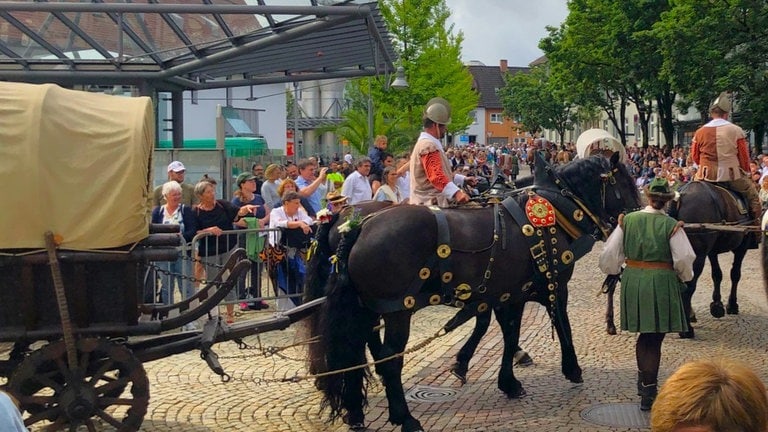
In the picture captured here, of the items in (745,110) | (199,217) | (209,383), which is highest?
(745,110)

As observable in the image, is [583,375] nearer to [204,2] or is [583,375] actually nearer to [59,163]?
[59,163]

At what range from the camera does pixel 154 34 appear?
1555 centimetres

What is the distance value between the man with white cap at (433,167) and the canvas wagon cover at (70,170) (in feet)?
7.68

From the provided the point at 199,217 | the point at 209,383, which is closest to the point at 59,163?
the point at 209,383

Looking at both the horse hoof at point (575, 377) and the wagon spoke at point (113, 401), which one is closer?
the wagon spoke at point (113, 401)

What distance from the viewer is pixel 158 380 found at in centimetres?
834

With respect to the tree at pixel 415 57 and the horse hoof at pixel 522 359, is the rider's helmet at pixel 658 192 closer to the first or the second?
the horse hoof at pixel 522 359

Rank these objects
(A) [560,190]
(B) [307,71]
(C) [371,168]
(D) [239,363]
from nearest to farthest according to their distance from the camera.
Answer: (A) [560,190]
(D) [239,363]
(C) [371,168]
(B) [307,71]

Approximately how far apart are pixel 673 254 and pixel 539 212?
109 cm

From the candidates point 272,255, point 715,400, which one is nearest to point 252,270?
point 272,255

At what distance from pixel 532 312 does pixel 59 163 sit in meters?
7.14

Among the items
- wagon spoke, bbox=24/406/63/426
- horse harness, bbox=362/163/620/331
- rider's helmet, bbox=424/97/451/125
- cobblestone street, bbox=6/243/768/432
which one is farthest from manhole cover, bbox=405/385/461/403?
wagon spoke, bbox=24/406/63/426

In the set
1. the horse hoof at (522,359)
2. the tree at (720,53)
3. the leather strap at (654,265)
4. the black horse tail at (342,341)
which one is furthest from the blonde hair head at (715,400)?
the tree at (720,53)

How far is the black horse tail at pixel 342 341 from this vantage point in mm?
6668
